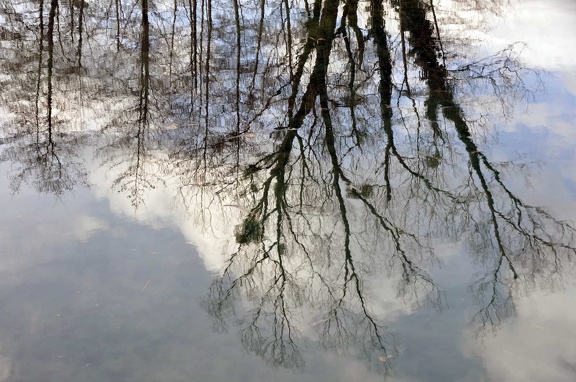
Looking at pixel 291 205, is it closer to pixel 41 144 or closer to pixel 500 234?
pixel 500 234

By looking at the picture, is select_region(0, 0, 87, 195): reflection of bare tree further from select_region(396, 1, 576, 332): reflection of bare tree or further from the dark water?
select_region(396, 1, 576, 332): reflection of bare tree

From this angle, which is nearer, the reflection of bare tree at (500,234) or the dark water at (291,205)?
the dark water at (291,205)

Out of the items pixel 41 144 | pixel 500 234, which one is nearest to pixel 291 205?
pixel 500 234

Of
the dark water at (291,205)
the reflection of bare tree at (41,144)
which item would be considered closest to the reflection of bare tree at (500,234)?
the dark water at (291,205)

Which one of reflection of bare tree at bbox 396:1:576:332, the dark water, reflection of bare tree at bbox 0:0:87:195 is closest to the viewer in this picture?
the dark water

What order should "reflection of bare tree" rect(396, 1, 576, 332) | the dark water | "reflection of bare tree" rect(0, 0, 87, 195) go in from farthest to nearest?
"reflection of bare tree" rect(0, 0, 87, 195), "reflection of bare tree" rect(396, 1, 576, 332), the dark water

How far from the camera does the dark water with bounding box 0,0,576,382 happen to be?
4602 millimetres

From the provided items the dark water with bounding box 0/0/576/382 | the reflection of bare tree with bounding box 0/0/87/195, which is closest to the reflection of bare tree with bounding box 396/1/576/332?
the dark water with bounding box 0/0/576/382

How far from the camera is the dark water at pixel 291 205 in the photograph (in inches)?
181

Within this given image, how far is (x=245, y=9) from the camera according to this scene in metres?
12.8

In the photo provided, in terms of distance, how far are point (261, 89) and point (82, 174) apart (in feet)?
9.79

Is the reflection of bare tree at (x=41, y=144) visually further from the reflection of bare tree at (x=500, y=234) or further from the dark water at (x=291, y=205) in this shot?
the reflection of bare tree at (x=500, y=234)

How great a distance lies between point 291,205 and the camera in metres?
6.45

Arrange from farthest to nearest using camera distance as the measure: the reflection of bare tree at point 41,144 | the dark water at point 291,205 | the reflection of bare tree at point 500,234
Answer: the reflection of bare tree at point 41,144 < the reflection of bare tree at point 500,234 < the dark water at point 291,205
